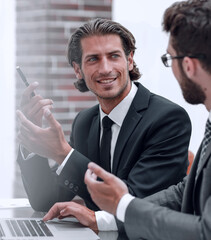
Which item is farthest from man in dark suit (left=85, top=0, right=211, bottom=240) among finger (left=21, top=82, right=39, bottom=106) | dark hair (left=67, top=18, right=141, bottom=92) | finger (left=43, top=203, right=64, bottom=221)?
dark hair (left=67, top=18, right=141, bottom=92)

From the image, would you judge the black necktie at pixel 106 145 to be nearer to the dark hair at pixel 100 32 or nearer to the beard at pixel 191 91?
the dark hair at pixel 100 32

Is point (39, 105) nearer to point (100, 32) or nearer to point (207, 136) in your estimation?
point (100, 32)

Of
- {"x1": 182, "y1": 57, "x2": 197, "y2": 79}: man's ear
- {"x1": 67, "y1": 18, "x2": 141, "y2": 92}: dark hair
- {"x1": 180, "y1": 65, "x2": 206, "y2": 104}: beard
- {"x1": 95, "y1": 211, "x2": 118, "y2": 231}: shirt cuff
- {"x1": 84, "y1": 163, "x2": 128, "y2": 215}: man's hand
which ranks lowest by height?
{"x1": 95, "y1": 211, "x2": 118, "y2": 231}: shirt cuff

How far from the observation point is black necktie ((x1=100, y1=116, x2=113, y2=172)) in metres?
1.94

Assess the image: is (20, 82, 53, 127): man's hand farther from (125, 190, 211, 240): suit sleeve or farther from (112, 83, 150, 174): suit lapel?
(125, 190, 211, 240): suit sleeve

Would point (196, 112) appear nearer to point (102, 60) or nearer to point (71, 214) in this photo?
point (102, 60)

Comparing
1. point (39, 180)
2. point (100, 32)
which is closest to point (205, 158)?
point (39, 180)

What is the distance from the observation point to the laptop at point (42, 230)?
1.40 meters

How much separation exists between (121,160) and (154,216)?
689 millimetres

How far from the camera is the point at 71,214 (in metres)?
1.58

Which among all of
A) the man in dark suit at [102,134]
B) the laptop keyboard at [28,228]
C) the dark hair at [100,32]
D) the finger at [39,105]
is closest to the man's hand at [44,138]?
the man in dark suit at [102,134]

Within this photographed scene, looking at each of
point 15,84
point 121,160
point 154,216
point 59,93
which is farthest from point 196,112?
point 154,216

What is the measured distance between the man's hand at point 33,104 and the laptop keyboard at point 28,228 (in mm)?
404

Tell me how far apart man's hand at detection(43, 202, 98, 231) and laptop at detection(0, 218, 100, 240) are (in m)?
0.02
